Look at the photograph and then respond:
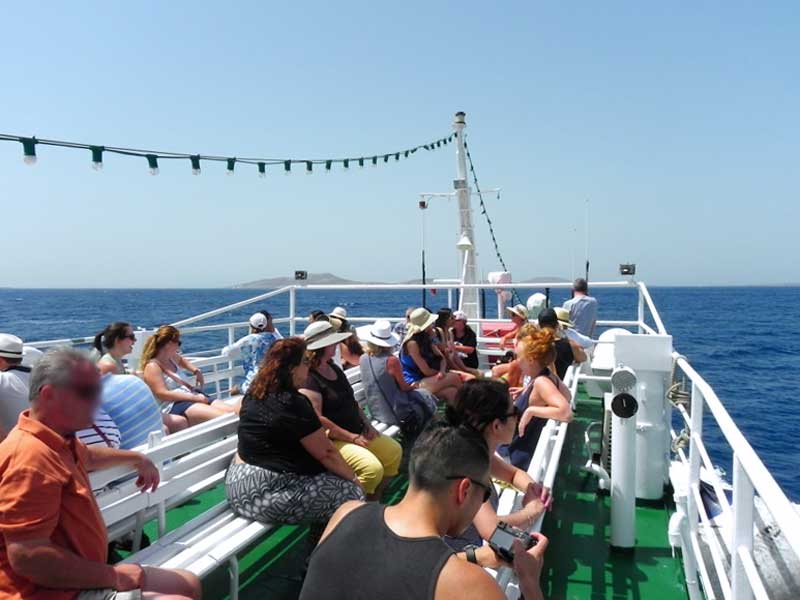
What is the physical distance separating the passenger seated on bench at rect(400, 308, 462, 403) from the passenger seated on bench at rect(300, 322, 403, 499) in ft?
5.00

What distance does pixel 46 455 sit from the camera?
6.20 feet

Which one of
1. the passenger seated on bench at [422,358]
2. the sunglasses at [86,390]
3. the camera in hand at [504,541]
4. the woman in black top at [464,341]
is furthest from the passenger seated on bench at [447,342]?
the sunglasses at [86,390]

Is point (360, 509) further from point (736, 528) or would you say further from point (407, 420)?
point (407, 420)

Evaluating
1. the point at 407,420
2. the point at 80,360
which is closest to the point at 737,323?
the point at 407,420

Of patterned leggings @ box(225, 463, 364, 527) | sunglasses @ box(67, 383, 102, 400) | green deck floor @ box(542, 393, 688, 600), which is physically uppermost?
sunglasses @ box(67, 383, 102, 400)

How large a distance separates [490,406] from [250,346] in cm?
351

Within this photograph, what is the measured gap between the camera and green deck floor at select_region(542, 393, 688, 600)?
3.32 m

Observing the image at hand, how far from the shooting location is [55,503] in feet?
6.17

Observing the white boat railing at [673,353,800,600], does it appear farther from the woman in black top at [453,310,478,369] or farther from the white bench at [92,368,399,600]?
the woman in black top at [453,310,478,369]

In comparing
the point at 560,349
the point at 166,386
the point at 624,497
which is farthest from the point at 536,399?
the point at 166,386

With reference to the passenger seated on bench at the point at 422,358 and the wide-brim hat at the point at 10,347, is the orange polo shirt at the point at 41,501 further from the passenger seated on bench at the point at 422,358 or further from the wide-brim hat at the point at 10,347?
the passenger seated on bench at the point at 422,358

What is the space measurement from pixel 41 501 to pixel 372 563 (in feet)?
3.42

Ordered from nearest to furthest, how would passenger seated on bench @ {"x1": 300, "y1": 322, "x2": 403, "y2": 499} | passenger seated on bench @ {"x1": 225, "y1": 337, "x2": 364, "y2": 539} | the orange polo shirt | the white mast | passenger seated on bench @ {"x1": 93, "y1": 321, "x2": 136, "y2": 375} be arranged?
the orange polo shirt < passenger seated on bench @ {"x1": 225, "y1": 337, "x2": 364, "y2": 539} < passenger seated on bench @ {"x1": 300, "y1": 322, "x2": 403, "y2": 499} < passenger seated on bench @ {"x1": 93, "y1": 321, "x2": 136, "y2": 375} < the white mast

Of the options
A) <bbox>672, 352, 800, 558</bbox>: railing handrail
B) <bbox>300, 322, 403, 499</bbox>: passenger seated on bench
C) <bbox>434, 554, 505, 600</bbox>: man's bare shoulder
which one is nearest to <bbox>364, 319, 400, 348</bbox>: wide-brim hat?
<bbox>300, 322, 403, 499</bbox>: passenger seated on bench
